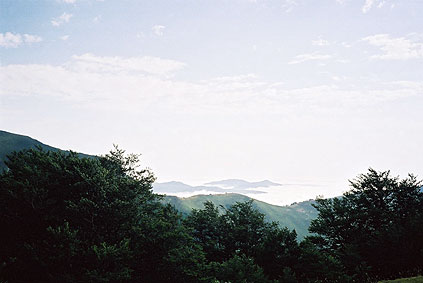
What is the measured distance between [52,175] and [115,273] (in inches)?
593

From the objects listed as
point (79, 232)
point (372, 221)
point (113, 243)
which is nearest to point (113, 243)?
point (113, 243)

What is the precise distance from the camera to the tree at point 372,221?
39.9 metres

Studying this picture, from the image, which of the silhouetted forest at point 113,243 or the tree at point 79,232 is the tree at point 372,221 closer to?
the silhouetted forest at point 113,243

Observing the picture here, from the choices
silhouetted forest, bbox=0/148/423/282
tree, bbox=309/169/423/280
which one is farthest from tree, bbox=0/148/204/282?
tree, bbox=309/169/423/280

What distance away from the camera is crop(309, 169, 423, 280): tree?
39.9 meters

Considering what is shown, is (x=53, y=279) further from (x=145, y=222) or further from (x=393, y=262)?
(x=393, y=262)

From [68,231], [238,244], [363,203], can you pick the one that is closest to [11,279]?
[68,231]

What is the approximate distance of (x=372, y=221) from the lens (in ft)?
178

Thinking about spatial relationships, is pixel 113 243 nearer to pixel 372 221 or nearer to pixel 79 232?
pixel 79 232

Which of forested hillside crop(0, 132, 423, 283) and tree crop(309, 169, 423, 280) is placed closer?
forested hillside crop(0, 132, 423, 283)

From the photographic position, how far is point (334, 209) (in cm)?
5944

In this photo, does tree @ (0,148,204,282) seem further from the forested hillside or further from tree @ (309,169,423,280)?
tree @ (309,169,423,280)

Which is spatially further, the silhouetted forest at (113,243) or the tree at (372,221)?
the tree at (372,221)

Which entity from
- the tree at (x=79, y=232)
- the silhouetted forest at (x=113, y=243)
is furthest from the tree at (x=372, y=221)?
the tree at (x=79, y=232)
